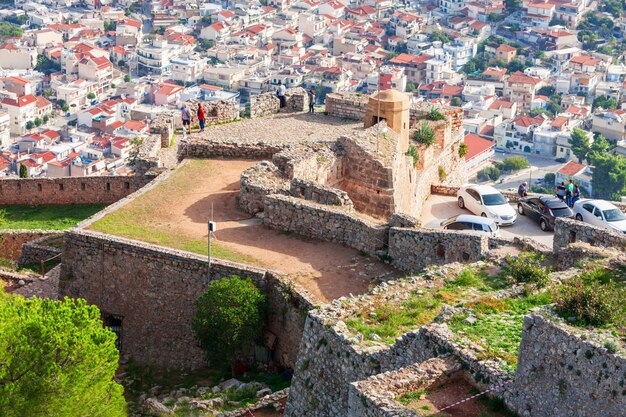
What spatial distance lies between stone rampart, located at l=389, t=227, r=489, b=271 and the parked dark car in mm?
5524

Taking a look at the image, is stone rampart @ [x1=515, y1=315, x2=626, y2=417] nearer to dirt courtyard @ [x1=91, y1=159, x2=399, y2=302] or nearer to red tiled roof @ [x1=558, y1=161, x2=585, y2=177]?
dirt courtyard @ [x1=91, y1=159, x2=399, y2=302]

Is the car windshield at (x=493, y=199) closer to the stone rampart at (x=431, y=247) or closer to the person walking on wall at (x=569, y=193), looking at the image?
the person walking on wall at (x=569, y=193)

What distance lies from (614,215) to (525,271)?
25.8 ft

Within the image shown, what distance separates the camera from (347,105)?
2817cm

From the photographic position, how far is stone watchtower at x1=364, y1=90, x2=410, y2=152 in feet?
83.1

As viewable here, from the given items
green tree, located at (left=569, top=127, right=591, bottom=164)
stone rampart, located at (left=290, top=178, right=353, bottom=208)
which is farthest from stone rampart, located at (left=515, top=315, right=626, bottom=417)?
green tree, located at (left=569, top=127, right=591, bottom=164)

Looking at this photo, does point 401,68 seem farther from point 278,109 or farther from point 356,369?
point 356,369

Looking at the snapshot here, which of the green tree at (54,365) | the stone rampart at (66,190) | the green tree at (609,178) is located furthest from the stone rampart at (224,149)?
the green tree at (609,178)

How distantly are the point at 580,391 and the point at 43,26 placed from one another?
15802 cm

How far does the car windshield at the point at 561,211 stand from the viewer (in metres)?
21.9

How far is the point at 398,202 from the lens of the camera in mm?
22016

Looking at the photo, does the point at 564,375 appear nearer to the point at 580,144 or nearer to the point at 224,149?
the point at 224,149

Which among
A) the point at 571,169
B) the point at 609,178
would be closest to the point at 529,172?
the point at 571,169

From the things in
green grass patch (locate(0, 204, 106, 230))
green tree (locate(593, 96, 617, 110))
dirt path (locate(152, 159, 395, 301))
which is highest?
dirt path (locate(152, 159, 395, 301))
